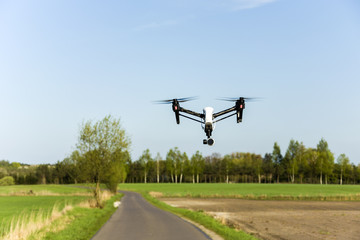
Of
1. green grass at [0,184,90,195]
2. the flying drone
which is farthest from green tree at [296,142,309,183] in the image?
the flying drone

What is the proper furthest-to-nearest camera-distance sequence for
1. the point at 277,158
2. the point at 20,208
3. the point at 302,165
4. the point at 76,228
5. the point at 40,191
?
the point at 277,158, the point at 302,165, the point at 40,191, the point at 20,208, the point at 76,228

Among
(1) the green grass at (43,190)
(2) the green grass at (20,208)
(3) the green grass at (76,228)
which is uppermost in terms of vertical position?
(3) the green grass at (76,228)

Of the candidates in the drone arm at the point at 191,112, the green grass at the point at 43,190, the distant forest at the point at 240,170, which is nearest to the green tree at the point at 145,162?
the distant forest at the point at 240,170

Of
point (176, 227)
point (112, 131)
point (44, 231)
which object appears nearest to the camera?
point (44, 231)

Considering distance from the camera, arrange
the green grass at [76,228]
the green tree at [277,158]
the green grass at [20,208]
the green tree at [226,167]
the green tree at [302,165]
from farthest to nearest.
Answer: the green tree at [226,167] < the green tree at [277,158] < the green tree at [302,165] < the green grass at [20,208] < the green grass at [76,228]

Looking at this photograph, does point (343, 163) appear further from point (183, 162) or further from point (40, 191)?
point (40, 191)

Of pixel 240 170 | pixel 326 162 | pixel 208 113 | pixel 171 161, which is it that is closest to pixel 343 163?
pixel 326 162

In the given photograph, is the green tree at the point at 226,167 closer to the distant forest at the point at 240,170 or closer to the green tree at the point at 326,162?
the distant forest at the point at 240,170

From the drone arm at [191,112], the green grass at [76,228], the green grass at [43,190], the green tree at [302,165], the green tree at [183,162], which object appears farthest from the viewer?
the green tree at [183,162]

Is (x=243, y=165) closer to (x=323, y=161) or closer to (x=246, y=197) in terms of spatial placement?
(x=323, y=161)

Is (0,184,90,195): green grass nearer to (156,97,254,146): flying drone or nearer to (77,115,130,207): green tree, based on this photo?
(77,115,130,207): green tree

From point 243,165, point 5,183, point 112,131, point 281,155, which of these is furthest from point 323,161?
point 5,183
